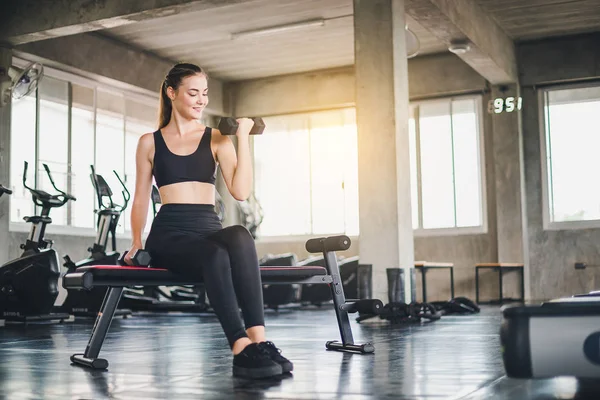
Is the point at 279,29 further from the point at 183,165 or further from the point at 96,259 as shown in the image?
the point at 183,165

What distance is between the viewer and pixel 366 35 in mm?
6559

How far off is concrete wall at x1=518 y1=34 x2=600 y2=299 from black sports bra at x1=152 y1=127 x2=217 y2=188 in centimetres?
842

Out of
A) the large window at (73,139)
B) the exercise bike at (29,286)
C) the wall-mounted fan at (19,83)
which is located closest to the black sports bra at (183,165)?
the exercise bike at (29,286)

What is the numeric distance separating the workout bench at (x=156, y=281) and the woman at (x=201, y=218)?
0.07 m

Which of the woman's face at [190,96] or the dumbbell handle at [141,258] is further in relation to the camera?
the woman's face at [190,96]

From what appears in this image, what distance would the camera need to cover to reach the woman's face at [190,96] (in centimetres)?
283

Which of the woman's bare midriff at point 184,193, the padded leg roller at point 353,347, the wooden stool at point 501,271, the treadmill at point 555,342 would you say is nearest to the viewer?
the treadmill at point 555,342

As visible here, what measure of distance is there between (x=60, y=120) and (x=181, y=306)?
3081mm

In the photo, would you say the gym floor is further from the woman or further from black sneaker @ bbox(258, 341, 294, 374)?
the woman

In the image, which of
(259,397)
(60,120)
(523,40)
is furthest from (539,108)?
(259,397)

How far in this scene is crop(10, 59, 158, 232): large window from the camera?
896 cm

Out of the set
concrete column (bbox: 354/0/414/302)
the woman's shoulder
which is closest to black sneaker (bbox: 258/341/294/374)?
the woman's shoulder

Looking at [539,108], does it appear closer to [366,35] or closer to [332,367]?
[366,35]

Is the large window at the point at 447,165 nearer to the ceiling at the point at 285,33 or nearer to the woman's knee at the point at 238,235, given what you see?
the ceiling at the point at 285,33
